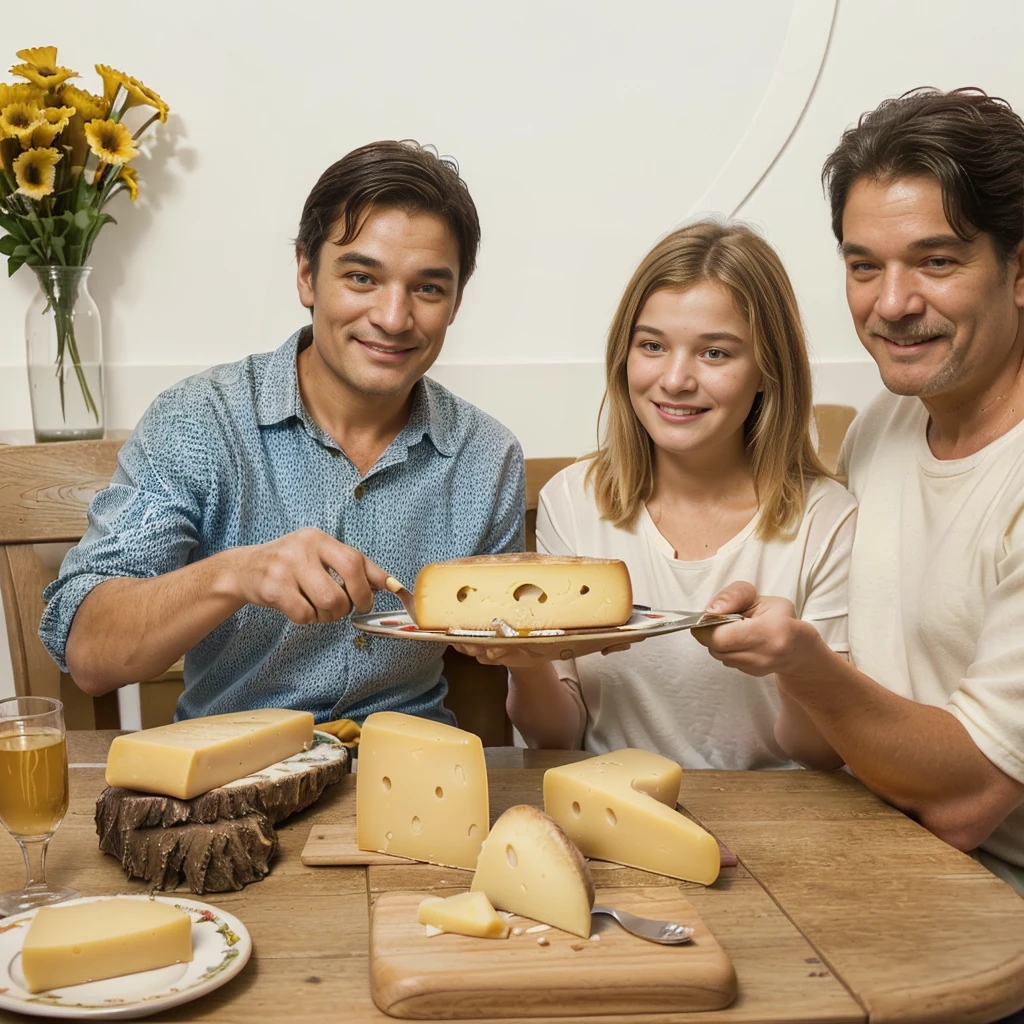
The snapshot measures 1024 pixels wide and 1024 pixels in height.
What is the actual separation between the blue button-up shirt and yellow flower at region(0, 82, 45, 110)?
965 mm

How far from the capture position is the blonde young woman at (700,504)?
1988 millimetres

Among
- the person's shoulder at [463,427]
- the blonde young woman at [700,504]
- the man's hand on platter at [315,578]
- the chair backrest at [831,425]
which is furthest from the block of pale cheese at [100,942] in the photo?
the chair backrest at [831,425]

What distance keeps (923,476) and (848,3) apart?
71.6 inches

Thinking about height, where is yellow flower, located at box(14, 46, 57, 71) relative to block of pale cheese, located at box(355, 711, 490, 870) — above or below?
above

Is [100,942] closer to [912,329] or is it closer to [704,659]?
[704,659]

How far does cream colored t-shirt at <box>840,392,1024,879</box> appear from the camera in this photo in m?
1.56

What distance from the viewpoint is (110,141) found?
2701mm

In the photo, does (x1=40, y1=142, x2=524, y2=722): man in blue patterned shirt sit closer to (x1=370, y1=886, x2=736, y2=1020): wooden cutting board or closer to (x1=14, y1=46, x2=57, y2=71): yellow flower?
(x1=370, y1=886, x2=736, y2=1020): wooden cutting board

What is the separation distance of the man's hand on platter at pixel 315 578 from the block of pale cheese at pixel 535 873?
0.39 meters

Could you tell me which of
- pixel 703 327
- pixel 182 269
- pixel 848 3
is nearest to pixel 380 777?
pixel 703 327

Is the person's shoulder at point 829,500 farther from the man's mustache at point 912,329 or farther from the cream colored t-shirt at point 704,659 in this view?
the man's mustache at point 912,329

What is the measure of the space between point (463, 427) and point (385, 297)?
31cm

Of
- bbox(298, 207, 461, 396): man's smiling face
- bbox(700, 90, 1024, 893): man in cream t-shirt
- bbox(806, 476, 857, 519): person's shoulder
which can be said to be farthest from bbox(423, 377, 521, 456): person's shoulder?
bbox(700, 90, 1024, 893): man in cream t-shirt

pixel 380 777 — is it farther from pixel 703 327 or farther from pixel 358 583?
pixel 703 327
